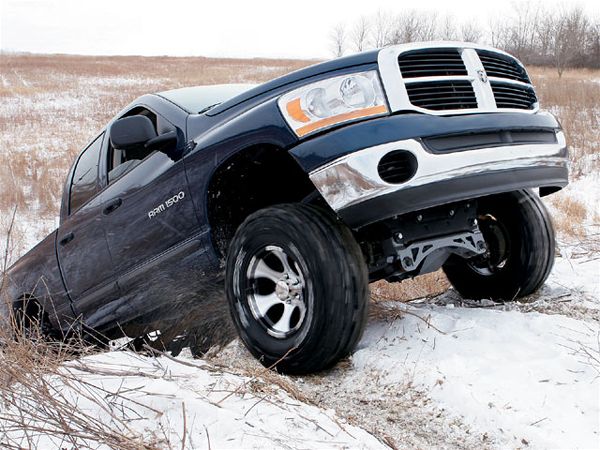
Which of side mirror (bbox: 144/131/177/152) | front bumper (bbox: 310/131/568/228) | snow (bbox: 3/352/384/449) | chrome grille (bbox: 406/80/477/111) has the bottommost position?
snow (bbox: 3/352/384/449)

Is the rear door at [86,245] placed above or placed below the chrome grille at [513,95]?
below

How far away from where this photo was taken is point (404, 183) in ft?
7.72

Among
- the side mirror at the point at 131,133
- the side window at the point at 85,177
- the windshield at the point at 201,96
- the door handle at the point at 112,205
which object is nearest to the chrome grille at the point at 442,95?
the windshield at the point at 201,96

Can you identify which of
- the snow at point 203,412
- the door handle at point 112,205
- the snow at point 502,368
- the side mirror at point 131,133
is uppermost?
the side mirror at point 131,133

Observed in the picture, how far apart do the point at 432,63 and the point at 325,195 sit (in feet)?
2.53

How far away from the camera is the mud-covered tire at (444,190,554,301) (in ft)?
11.5

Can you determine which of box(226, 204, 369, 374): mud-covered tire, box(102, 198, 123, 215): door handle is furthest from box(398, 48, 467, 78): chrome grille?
box(102, 198, 123, 215): door handle

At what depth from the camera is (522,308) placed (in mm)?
3352

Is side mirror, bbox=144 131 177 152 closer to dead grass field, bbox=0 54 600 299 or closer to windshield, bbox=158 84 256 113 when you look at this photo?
windshield, bbox=158 84 256 113

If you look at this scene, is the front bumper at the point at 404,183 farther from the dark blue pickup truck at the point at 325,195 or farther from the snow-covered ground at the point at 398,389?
the snow-covered ground at the point at 398,389

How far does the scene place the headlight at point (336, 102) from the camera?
2.42m

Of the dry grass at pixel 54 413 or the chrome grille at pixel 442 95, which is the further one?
the chrome grille at pixel 442 95

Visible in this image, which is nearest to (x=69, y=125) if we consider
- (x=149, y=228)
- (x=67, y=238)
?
(x=67, y=238)

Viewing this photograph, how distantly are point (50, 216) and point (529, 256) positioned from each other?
28.9ft
